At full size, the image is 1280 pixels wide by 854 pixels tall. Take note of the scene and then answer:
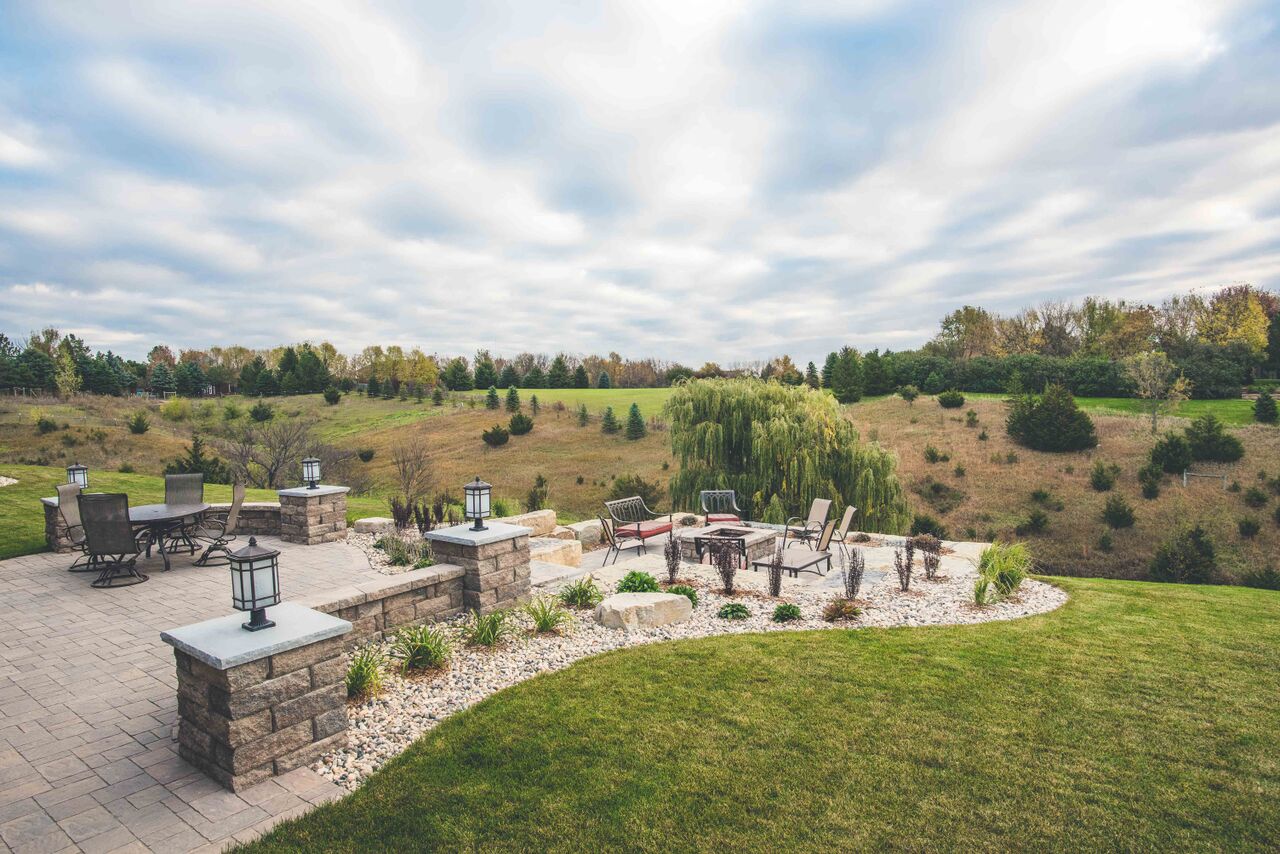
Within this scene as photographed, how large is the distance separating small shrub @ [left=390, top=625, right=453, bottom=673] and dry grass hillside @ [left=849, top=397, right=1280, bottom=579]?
68.9 feet

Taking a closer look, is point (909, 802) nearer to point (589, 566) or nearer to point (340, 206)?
point (589, 566)

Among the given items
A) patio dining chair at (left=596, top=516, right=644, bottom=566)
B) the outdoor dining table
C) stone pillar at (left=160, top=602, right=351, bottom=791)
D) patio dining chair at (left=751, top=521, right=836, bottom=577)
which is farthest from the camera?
patio dining chair at (left=596, top=516, right=644, bottom=566)

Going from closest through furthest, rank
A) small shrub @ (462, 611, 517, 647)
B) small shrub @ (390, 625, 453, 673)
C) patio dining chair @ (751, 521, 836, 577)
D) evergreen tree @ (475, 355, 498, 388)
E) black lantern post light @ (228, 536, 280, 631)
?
black lantern post light @ (228, 536, 280, 631), small shrub @ (390, 625, 453, 673), small shrub @ (462, 611, 517, 647), patio dining chair @ (751, 521, 836, 577), evergreen tree @ (475, 355, 498, 388)

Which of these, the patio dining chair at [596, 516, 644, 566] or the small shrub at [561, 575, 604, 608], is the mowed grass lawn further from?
the patio dining chair at [596, 516, 644, 566]

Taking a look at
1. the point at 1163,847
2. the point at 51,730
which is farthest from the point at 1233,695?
the point at 51,730

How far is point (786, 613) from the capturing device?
5629mm

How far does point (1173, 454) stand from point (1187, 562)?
10841 millimetres

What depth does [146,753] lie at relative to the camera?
3.21 meters

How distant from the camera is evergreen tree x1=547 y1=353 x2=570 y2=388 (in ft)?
172

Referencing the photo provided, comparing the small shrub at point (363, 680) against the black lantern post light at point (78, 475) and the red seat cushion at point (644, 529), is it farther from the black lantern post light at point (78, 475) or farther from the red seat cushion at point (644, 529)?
the black lantern post light at point (78, 475)

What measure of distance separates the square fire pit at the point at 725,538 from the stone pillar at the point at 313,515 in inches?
201

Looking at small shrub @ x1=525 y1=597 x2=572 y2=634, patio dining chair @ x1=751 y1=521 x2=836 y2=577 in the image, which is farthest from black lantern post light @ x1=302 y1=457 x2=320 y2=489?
patio dining chair @ x1=751 y1=521 x2=836 y2=577

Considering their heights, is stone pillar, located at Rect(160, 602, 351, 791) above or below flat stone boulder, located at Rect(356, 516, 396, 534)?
above

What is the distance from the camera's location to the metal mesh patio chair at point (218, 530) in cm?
751
